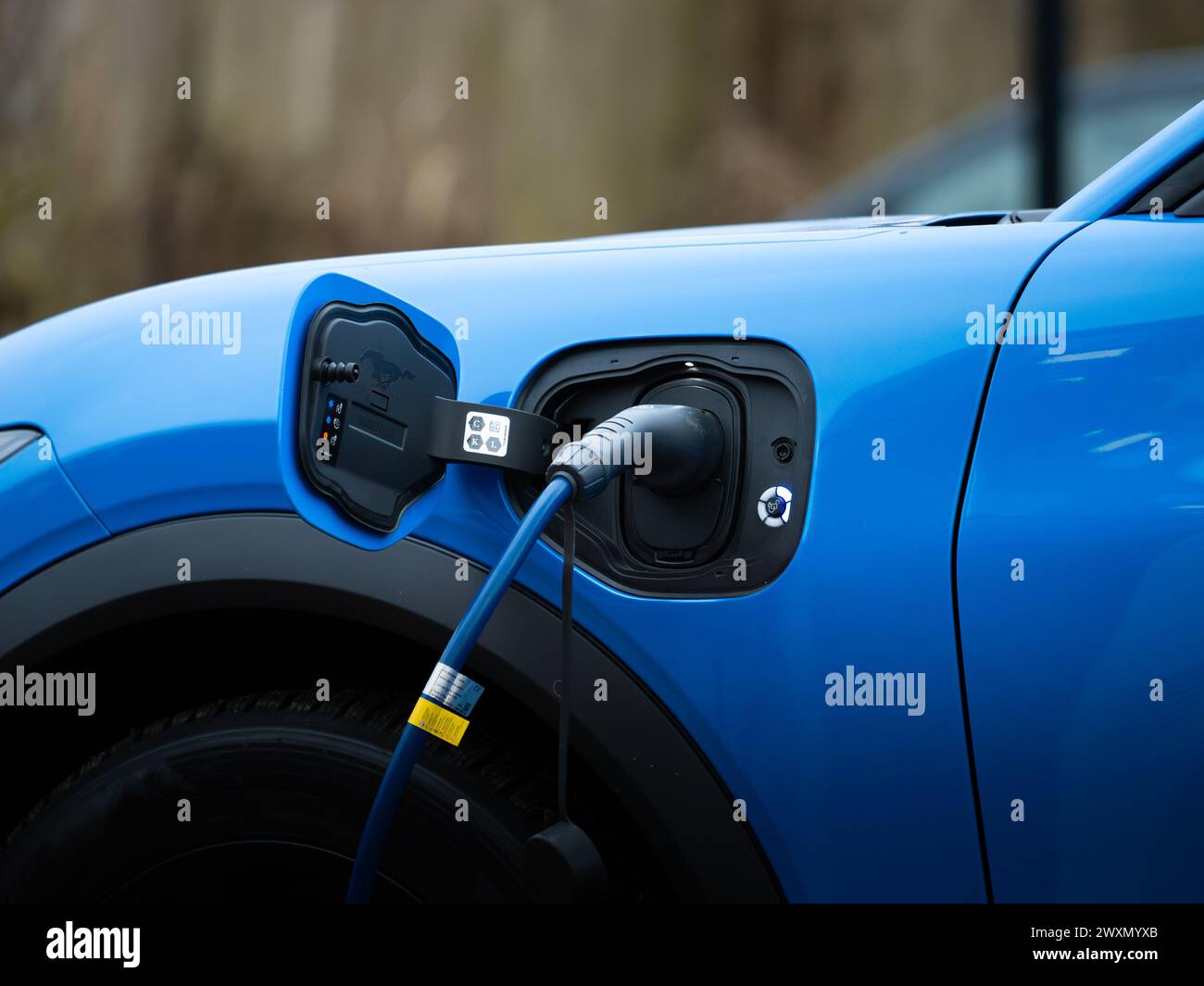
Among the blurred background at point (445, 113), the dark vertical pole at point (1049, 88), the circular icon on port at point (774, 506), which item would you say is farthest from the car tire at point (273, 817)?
the blurred background at point (445, 113)

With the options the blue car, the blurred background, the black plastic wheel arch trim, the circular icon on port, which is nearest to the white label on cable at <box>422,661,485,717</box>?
the blue car

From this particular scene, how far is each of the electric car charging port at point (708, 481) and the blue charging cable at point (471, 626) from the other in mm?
101

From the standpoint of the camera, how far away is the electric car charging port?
1189mm

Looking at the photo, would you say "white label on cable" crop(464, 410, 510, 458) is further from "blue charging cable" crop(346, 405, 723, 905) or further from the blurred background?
the blurred background

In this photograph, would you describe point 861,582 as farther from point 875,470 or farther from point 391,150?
point 391,150

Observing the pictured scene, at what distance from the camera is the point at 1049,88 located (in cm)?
478

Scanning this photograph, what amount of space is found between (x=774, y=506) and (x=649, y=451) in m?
0.13

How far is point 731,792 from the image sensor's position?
46.6 inches

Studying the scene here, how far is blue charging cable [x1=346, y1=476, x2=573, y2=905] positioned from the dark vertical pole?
4.15 m

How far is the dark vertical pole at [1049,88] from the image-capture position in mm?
4773

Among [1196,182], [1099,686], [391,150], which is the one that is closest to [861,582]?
[1099,686]

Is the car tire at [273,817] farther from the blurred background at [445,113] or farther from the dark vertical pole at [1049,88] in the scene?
the blurred background at [445,113]

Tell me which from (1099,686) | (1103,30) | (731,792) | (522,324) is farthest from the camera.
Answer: (1103,30)
